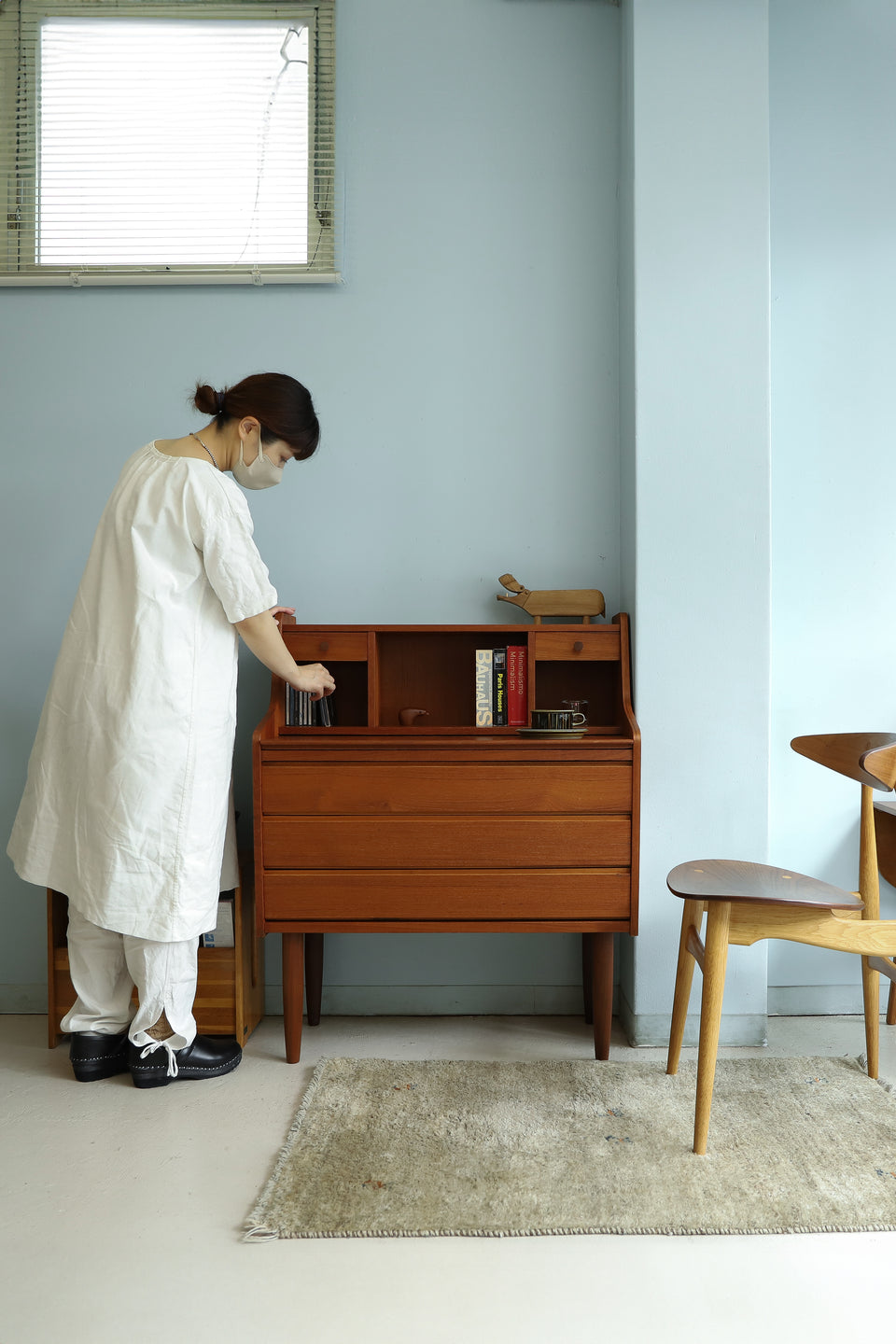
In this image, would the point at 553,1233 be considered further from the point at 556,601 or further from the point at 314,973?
the point at 556,601

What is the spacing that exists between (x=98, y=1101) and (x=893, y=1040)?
205 centimetres

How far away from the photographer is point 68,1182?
178 cm

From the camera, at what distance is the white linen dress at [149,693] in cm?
210

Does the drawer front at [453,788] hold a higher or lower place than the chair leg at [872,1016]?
higher

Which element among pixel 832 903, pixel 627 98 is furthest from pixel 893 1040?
pixel 627 98

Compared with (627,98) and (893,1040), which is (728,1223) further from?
(627,98)

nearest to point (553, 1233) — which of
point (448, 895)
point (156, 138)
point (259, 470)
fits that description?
point (448, 895)

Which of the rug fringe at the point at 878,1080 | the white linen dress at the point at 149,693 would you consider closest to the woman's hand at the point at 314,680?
the white linen dress at the point at 149,693

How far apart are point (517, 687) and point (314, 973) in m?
1.00

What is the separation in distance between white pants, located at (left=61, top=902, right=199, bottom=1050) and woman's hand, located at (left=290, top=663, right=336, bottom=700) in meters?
0.67

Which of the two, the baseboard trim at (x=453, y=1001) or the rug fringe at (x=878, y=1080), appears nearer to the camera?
the rug fringe at (x=878, y=1080)

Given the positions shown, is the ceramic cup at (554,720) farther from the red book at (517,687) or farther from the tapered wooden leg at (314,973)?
the tapered wooden leg at (314,973)

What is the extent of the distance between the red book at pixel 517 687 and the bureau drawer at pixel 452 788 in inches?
11.1

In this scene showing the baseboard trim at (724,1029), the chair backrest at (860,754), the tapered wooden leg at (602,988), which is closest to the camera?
the chair backrest at (860,754)
